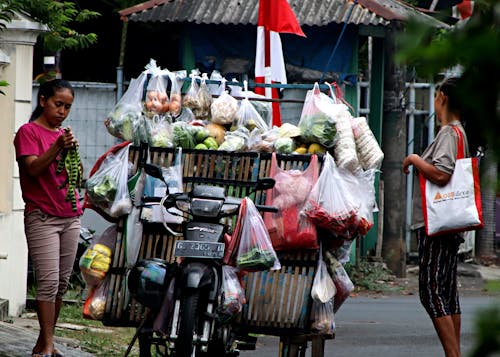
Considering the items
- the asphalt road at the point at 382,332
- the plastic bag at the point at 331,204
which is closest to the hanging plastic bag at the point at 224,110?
the plastic bag at the point at 331,204

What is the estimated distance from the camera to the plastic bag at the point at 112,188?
20.2ft

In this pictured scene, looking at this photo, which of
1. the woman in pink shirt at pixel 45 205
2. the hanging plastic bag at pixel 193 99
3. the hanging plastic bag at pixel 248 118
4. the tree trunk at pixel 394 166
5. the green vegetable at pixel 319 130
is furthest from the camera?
the tree trunk at pixel 394 166

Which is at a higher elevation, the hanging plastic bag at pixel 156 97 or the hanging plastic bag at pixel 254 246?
the hanging plastic bag at pixel 156 97

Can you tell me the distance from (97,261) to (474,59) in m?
4.91

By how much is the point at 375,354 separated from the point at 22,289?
3.35 m

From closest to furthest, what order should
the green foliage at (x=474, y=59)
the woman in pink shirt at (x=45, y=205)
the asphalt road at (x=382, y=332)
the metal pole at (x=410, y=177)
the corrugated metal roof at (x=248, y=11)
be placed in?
the green foliage at (x=474, y=59) → the woman in pink shirt at (x=45, y=205) → the asphalt road at (x=382, y=332) → the corrugated metal roof at (x=248, y=11) → the metal pole at (x=410, y=177)

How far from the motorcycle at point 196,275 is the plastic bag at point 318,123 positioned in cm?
60

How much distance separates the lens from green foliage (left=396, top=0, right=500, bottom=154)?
144 centimetres

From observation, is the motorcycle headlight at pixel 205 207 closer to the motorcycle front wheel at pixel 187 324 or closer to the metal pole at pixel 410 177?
the motorcycle front wheel at pixel 187 324

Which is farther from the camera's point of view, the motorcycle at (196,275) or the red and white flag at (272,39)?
the red and white flag at (272,39)

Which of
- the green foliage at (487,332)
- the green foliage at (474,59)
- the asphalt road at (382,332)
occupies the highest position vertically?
the green foliage at (474,59)

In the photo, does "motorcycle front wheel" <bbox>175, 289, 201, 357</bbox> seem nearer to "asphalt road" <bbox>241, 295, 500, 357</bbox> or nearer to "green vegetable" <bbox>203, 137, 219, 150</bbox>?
"green vegetable" <bbox>203, 137, 219, 150</bbox>

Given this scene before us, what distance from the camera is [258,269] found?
19.0 feet

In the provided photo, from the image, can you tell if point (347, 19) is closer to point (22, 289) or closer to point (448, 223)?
point (22, 289)
